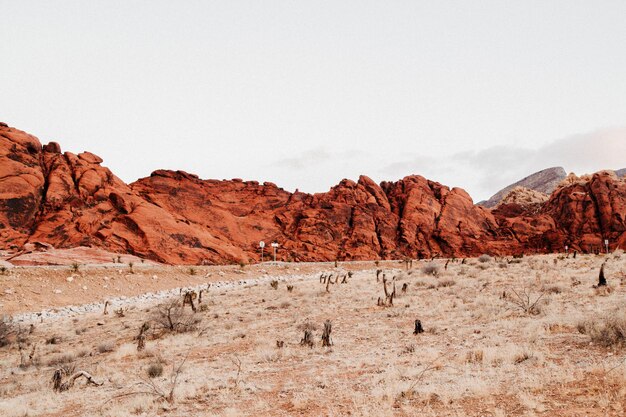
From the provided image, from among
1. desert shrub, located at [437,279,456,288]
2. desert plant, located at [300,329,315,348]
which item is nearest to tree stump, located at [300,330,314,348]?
desert plant, located at [300,329,315,348]

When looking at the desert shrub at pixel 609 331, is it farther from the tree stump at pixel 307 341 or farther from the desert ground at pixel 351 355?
the tree stump at pixel 307 341

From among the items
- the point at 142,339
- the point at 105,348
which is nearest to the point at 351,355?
the point at 142,339

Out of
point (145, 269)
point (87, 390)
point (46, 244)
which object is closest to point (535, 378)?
point (87, 390)

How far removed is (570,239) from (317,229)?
1520 inches

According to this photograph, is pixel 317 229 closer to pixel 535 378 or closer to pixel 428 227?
pixel 428 227

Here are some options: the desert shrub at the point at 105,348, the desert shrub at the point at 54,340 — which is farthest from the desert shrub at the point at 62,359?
the desert shrub at the point at 54,340

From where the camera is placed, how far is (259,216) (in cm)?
7044

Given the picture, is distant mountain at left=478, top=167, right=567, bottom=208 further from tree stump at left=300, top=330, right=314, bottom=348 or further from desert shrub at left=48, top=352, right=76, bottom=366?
desert shrub at left=48, top=352, right=76, bottom=366

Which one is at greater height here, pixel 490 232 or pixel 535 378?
pixel 490 232

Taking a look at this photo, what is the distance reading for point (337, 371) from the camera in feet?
32.0

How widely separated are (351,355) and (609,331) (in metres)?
5.56

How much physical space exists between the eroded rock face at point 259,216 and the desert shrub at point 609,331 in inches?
1766

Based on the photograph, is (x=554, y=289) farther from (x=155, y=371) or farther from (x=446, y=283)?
(x=155, y=371)

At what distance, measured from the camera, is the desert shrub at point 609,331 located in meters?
8.89
